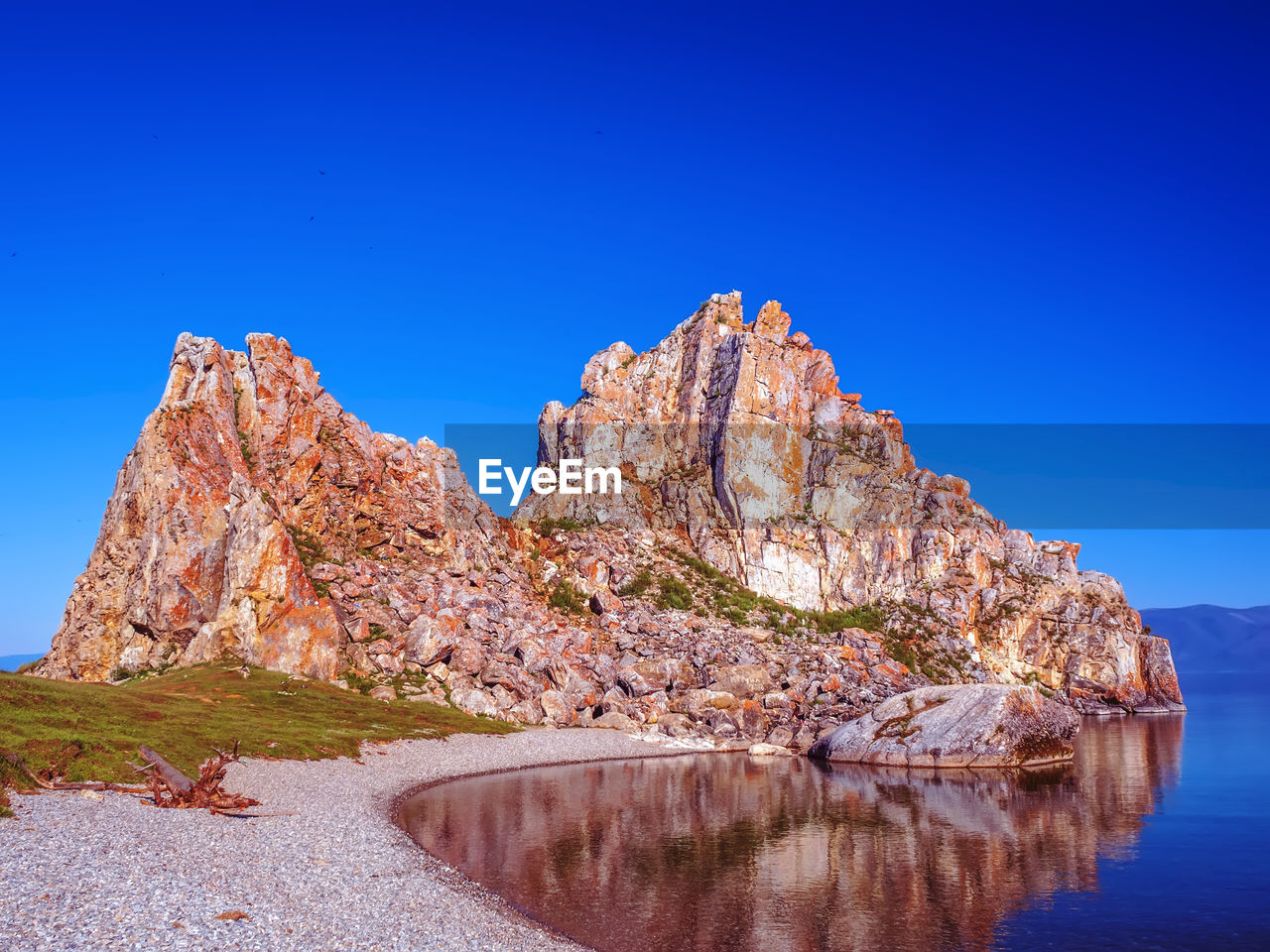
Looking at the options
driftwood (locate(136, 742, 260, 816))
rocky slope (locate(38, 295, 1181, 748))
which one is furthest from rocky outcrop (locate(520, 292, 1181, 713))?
driftwood (locate(136, 742, 260, 816))

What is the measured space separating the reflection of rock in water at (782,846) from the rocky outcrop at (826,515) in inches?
2675

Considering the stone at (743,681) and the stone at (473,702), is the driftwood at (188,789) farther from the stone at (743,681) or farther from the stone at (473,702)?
the stone at (743,681)

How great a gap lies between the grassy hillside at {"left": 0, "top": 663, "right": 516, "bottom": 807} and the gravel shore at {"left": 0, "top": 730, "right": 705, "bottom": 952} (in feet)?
18.2

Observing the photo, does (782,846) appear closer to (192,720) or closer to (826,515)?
(192,720)

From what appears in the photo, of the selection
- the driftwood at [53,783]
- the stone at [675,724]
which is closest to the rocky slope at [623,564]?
the stone at [675,724]

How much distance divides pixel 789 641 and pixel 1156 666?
74171 millimetres

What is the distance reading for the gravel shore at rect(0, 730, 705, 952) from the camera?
66.6 ft

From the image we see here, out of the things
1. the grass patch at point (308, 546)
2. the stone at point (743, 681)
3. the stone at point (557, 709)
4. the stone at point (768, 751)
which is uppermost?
the grass patch at point (308, 546)

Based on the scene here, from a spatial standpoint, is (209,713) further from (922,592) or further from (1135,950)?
(922,592)

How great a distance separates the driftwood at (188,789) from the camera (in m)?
38.1

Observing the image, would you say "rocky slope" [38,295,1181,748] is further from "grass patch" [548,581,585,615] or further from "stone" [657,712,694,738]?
"stone" [657,712,694,738]

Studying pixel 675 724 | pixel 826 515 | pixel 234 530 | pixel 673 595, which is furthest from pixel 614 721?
pixel 826 515

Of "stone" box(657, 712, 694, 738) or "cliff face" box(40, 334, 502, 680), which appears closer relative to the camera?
"cliff face" box(40, 334, 502, 680)

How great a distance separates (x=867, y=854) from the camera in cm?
4069
